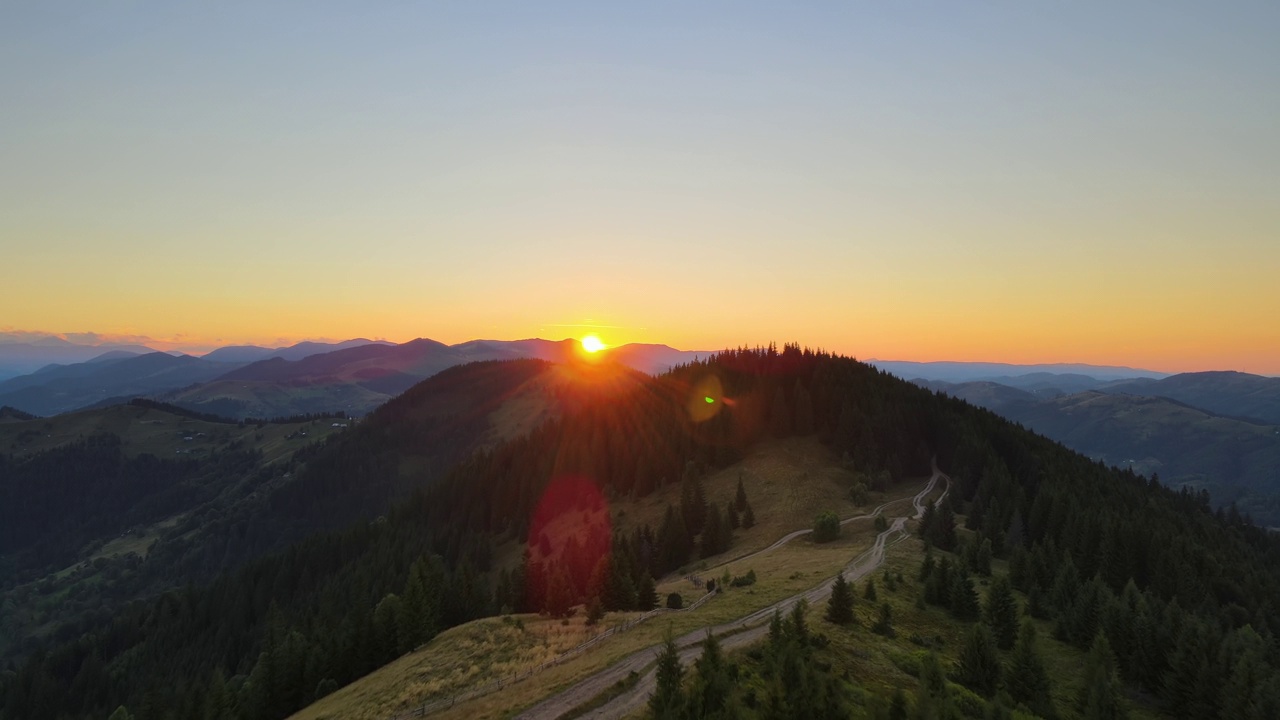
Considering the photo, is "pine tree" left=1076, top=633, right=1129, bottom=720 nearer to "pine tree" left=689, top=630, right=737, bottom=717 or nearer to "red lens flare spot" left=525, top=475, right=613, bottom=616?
"pine tree" left=689, top=630, right=737, bottom=717

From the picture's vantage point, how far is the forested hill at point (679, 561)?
2436 inches

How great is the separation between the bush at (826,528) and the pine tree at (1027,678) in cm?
4295

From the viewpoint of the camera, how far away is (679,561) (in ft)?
328

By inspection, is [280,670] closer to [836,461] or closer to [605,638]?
[605,638]

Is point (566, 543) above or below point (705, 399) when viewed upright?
below

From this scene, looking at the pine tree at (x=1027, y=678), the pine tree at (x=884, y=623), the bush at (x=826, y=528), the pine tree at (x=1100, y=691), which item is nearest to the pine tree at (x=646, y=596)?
the pine tree at (x=884, y=623)

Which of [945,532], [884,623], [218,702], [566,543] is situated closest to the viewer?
[884,623]

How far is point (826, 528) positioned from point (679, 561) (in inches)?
995

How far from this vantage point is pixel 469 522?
171 m

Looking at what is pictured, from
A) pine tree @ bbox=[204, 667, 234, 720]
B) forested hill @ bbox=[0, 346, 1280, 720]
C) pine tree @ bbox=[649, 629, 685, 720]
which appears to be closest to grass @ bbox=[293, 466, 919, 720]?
forested hill @ bbox=[0, 346, 1280, 720]

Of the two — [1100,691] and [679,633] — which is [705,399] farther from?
[1100,691]

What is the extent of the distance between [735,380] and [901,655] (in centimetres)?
12115

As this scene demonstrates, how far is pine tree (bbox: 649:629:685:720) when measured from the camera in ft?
115

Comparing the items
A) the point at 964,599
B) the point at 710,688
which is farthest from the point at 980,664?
the point at 710,688
